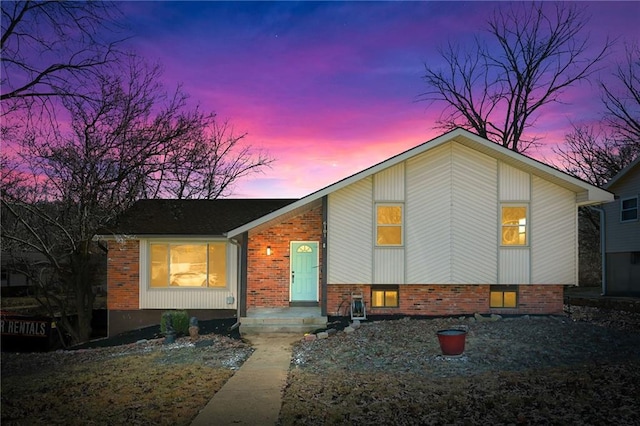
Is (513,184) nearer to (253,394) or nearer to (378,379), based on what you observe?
(378,379)

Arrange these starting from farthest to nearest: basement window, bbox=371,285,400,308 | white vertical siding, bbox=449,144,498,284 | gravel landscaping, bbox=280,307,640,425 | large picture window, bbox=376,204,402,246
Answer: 1. basement window, bbox=371,285,400,308
2. large picture window, bbox=376,204,402,246
3. white vertical siding, bbox=449,144,498,284
4. gravel landscaping, bbox=280,307,640,425

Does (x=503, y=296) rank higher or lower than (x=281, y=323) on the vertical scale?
higher

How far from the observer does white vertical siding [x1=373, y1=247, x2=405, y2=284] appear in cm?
1495

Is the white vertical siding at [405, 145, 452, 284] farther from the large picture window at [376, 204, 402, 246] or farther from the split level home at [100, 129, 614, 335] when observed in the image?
the large picture window at [376, 204, 402, 246]

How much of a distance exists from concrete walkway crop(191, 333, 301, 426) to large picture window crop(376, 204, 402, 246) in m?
4.88

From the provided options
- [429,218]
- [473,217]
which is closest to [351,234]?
[429,218]

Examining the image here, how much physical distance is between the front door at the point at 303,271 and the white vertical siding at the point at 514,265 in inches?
220

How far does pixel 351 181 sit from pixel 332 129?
5.64 m

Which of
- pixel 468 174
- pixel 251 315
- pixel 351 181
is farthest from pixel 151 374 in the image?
pixel 468 174

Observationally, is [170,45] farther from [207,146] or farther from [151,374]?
[207,146]

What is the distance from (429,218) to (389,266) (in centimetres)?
182

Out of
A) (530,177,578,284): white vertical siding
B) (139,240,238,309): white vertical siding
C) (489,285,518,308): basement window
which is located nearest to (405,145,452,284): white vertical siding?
(489,285,518,308): basement window

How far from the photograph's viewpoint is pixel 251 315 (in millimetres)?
14586

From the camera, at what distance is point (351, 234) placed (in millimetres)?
14984
